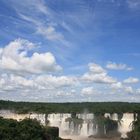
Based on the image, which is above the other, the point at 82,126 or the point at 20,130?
the point at 82,126

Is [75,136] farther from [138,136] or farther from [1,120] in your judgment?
[1,120]

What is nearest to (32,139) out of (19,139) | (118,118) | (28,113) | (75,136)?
(19,139)

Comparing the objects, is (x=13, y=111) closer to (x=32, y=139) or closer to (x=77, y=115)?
(x=77, y=115)

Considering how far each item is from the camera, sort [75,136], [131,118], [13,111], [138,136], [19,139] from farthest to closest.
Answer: [13,111] → [131,118] → [75,136] → [138,136] → [19,139]

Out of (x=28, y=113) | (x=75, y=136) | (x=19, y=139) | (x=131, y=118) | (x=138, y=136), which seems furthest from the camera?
(x=28, y=113)

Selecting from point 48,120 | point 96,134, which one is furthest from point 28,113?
point 96,134

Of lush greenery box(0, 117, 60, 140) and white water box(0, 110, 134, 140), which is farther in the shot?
white water box(0, 110, 134, 140)

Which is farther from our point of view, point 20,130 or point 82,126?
point 82,126

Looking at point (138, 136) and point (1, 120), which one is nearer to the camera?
point (1, 120)

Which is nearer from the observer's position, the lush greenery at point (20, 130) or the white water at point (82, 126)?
the lush greenery at point (20, 130)
